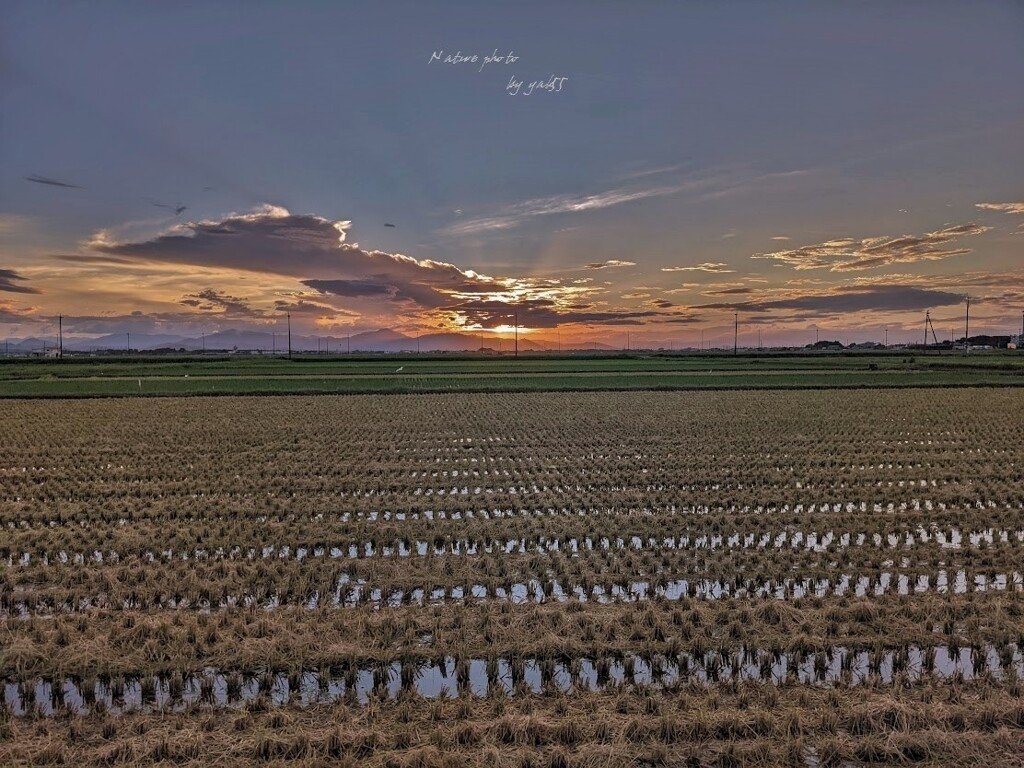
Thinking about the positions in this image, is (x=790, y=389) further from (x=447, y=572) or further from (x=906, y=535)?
(x=447, y=572)

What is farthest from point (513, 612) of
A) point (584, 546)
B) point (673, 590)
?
point (584, 546)

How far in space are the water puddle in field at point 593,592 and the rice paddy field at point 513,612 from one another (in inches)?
2.1

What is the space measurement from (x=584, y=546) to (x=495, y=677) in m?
4.54

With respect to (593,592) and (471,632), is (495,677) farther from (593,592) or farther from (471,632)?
(593,592)

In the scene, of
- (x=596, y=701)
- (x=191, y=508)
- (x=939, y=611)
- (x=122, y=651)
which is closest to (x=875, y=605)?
(x=939, y=611)

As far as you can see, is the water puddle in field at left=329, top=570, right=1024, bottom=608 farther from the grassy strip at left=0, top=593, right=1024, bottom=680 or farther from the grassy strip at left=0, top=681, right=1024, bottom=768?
the grassy strip at left=0, top=681, right=1024, bottom=768

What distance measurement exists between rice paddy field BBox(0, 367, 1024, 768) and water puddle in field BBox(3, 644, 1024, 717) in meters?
0.03

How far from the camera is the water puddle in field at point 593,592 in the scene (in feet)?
27.7

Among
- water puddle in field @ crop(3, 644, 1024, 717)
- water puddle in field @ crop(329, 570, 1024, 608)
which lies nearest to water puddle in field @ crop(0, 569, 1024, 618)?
water puddle in field @ crop(329, 570, 1024, 608)

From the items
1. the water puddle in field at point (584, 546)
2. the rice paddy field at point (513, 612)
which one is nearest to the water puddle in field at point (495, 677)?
the rice paddy field at point (513, 612)

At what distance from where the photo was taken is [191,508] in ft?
44.1

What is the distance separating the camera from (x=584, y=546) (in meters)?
10.9

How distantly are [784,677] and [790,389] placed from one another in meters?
42.1

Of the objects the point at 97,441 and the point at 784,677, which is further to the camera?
the point at 97,441
